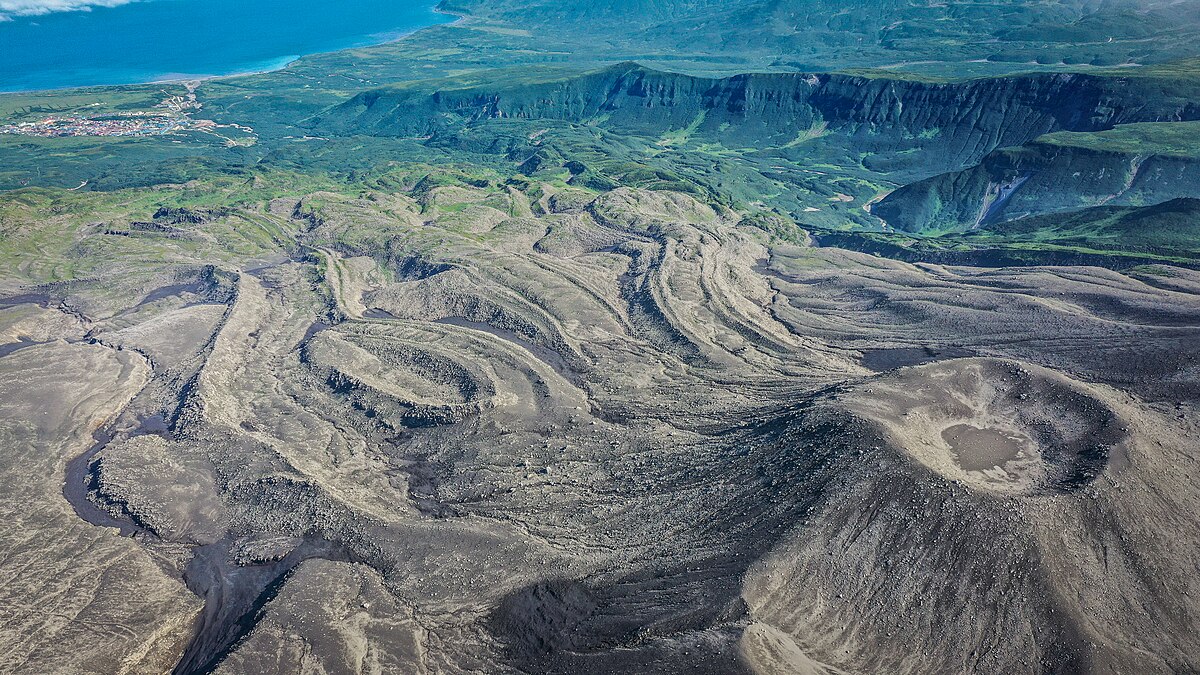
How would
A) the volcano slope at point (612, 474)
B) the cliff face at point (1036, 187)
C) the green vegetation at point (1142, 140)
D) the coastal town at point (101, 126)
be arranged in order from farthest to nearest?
the coastal town at point (101, 126), the green vegetation at point (1142, 140), the cliff face at point (1036, 187), the volcano slope at point (612, 474)

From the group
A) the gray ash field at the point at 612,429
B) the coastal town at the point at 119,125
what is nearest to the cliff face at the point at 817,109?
the gray ash field at the point at 612,429

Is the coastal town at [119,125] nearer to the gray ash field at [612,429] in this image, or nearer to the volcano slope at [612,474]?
the gray ash field at [612,429]

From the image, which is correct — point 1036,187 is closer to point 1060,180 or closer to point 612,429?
point 1060,180

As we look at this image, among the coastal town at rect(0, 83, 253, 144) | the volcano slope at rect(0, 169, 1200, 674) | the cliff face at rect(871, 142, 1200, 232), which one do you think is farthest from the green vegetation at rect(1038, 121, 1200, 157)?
the coastal town at rect(0, 83, 253, 144)

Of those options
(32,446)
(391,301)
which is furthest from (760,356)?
(32,446)

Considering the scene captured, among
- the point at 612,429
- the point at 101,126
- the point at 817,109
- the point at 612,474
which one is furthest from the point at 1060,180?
the point at 101,126
